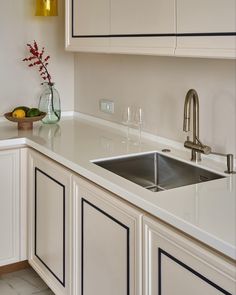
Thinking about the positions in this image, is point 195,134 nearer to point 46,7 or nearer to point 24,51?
point 46,7

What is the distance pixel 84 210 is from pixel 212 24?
37.3 inches

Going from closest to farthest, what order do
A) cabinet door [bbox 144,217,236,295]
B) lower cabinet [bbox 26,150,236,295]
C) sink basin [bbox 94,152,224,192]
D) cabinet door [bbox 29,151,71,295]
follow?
cabinet door [bbox 144,217,236,295] → lower cabinet [bbox 26,150,236,295] → sink basin [bbox 94,152,224,192] → cabinet door [bbox 29,151,71,295]

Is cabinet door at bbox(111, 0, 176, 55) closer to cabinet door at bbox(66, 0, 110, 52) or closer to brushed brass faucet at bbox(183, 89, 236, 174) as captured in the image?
cabinet door at bbox(66, 0, 110, 52)

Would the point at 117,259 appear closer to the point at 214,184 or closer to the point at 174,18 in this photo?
the point at 214,184

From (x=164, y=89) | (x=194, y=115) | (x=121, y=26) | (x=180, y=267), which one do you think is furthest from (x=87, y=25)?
(x=180, y=267)

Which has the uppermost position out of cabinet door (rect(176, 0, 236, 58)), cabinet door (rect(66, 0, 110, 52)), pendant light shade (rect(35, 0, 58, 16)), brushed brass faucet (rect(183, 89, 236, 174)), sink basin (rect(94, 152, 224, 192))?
pendant light shade (rect(35, 0, 58, 16))

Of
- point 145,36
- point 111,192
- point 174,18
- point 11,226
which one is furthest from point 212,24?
point 11,226

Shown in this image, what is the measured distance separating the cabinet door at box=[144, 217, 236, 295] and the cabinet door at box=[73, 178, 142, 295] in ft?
0.20

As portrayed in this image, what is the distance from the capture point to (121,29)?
2.08m

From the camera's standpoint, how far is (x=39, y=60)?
297cm

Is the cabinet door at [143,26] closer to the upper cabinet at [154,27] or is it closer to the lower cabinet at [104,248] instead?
the upper cabinet at [154,27]

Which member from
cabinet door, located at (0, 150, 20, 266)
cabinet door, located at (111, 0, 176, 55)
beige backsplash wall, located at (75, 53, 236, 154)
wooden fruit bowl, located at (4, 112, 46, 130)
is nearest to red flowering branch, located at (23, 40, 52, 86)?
beige backsplash wall, located at (75, 53, 236, 154)

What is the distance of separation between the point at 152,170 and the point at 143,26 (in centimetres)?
68

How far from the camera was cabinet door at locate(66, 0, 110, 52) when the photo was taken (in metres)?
2.24
